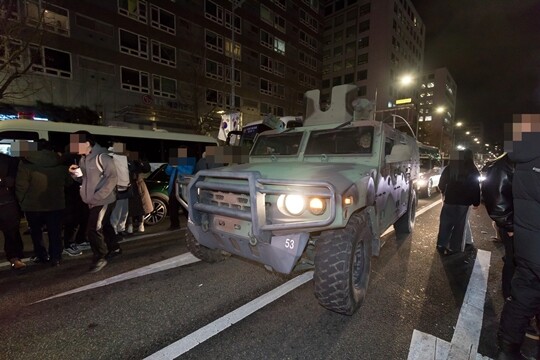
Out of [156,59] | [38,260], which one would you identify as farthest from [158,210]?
[156,59]

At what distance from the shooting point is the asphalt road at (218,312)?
2.35 m

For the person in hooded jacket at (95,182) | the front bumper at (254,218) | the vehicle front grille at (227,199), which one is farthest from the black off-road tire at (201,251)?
the person in hooded jacket at (95,182)

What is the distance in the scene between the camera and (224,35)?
27.4 m

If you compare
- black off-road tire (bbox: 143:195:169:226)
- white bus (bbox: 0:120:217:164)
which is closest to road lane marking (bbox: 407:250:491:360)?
white bus (bbox: 0:120:217:164)

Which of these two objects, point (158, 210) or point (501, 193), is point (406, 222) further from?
point (158, 210)

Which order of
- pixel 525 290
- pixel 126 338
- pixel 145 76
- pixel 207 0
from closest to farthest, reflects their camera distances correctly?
1. pixel 525 290
2. pixel 126 338
3. pixel 145 76
4. pixel 207 0

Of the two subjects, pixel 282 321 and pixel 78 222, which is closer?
pixel 282 321

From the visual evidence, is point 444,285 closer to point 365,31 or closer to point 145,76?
point 145,76

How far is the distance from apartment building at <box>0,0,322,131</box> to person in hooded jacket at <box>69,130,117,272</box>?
1089 centimetres

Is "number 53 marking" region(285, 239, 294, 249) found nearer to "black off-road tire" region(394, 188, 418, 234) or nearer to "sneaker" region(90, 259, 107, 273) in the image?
"sneaker" region(90, 259, 107, 273)

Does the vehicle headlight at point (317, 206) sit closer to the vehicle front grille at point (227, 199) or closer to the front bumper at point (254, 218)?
the front bumper at point (254, 218)

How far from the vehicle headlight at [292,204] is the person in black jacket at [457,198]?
11.5 ft

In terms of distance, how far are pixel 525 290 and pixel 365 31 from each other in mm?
55858

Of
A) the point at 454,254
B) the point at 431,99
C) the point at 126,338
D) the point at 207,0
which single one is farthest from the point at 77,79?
the point at 431,99
